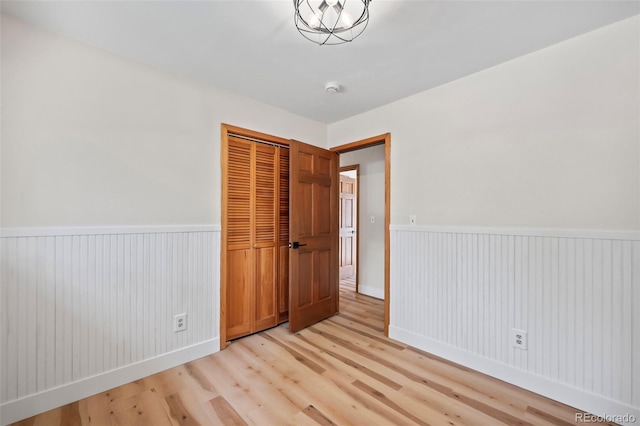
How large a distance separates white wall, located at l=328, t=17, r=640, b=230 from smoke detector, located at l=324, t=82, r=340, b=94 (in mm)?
750

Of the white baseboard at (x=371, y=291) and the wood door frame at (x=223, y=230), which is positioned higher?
the wood door frame at (x=223, y=230)

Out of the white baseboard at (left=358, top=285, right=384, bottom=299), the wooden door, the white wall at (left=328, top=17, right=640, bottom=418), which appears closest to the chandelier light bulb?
the white wall at (left=328, top=17, right=640, bottom=418)

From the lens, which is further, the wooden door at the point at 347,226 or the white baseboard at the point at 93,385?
the wooden door at the point at 347,226

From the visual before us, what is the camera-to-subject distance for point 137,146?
Result: 208 centimetres

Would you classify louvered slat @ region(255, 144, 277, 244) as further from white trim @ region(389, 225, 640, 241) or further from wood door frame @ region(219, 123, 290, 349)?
white trim @ region(389, 225, 640, 241)

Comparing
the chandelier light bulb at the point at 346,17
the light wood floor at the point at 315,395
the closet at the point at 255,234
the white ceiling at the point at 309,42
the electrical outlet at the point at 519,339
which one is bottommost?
the light wood floor at the point at 315,395

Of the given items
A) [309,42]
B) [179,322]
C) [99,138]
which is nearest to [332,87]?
[309,42]

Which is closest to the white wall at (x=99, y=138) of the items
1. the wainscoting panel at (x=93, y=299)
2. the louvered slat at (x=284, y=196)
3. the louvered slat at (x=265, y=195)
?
the wainscoting panel at (x=93, y=299)

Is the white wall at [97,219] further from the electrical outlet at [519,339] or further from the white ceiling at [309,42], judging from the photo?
the electrical outlet at [519,339]

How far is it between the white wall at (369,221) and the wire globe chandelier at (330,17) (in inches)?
98.7

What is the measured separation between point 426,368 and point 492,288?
86 cm

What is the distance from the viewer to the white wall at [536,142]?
1675mm

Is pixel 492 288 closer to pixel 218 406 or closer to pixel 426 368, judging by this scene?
pixel 426 368

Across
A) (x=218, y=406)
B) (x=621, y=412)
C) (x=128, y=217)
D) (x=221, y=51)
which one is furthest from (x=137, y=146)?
(x=621, y=412)
